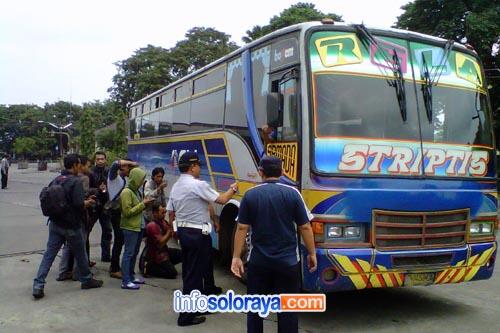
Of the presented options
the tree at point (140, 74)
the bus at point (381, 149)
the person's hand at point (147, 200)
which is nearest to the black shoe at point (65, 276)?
the person's hand at point (147, 200)

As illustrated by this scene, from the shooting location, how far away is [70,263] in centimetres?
723

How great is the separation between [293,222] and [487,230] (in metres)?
2.86

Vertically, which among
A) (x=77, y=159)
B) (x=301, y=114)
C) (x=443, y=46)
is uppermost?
(x=443, y=46)

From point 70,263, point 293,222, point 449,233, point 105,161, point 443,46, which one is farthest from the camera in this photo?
point 105,161

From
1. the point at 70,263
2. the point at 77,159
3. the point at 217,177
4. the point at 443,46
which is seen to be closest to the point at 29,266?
the point at 70,263

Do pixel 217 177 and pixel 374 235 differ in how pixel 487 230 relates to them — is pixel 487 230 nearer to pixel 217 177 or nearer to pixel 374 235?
pixel 374 235

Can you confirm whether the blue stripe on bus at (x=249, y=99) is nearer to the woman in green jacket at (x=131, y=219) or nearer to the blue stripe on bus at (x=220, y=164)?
the blue stripe on bus at (x=220, y=164)

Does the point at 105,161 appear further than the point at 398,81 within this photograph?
Yes

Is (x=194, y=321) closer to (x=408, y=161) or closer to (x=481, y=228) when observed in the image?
(x=408, y=161)

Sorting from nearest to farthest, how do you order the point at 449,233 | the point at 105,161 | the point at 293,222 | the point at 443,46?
1. the point at 293,222
2. the point at 449,233
3. the point at 443,46
4. the point at 105,161

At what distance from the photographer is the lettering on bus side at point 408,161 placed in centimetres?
514

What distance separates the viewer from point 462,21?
73.2ft

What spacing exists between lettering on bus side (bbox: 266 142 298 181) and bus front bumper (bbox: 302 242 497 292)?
821 mm

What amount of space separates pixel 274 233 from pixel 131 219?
301 centimetres
